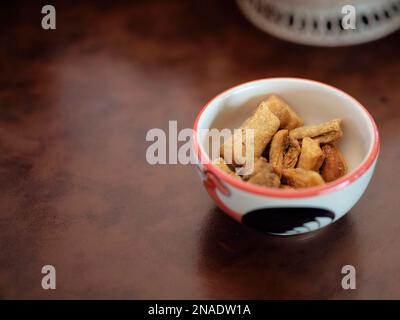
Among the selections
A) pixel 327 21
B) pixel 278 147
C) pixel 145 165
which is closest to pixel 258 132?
pixel 278 147

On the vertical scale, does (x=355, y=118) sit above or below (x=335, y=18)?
below

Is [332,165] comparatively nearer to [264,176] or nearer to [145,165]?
[264,176]

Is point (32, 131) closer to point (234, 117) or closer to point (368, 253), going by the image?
point (234, 117)

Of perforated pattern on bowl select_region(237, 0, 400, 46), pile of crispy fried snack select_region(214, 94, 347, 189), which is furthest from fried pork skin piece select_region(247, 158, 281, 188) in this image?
perforated pattern on bowl select_region(237, 0, 400, 46)

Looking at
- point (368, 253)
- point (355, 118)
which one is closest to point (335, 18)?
point (355, 118)

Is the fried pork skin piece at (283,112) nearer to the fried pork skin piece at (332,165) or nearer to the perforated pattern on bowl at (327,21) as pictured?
the fried pork skin piece at (332,165)

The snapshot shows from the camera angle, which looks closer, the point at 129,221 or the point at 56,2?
the point at 129,221
